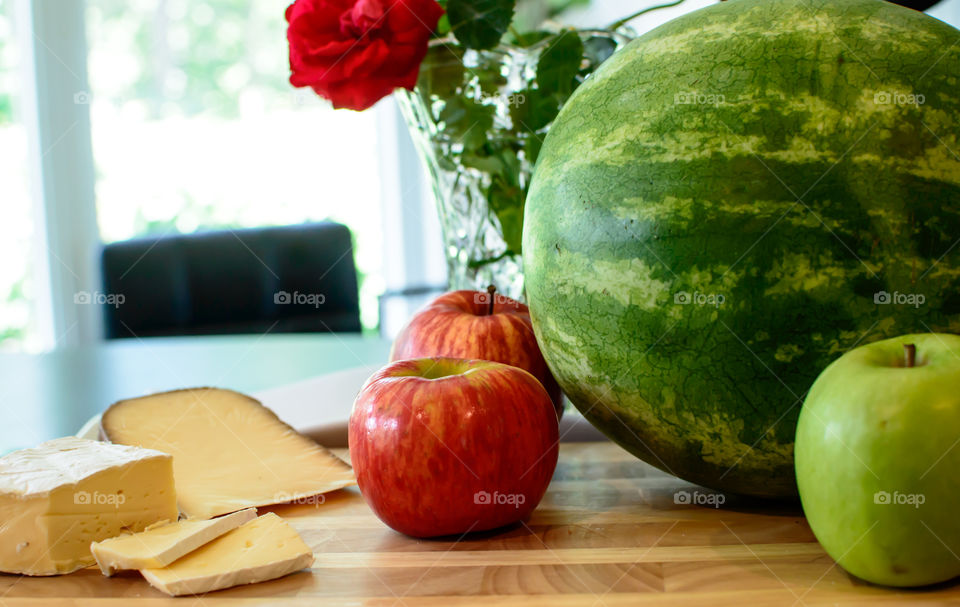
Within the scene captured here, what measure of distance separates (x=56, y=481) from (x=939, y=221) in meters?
0.86

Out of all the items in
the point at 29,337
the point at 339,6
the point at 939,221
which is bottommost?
the point at 29,337

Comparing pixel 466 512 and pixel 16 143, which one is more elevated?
pixel 16 143

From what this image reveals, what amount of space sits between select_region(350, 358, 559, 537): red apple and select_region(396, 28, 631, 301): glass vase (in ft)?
1.51

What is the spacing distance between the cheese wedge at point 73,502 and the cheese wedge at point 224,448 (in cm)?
9

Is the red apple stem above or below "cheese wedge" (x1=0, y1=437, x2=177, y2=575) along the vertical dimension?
above

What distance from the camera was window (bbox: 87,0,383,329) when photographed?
4.07 meters

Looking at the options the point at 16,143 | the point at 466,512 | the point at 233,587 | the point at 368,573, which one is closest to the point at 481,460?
the point at 466,512

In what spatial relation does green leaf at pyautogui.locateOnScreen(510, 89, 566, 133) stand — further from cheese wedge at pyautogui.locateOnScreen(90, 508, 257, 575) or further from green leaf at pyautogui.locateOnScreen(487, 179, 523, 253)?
cheese wedge at pyautogui.locateOnScreen(90, 508, 257, 575)

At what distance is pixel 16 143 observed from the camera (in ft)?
12.3

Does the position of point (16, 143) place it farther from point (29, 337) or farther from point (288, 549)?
point (288, 549)

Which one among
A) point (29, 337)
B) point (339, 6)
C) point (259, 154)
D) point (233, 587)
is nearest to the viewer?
point (233, 587)

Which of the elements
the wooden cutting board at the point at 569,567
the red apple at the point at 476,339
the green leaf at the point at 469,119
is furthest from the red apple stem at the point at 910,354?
the green leaf at the point at 469,119

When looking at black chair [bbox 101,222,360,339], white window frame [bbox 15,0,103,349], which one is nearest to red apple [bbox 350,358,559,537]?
black chair [bbox 101,222,360,339]

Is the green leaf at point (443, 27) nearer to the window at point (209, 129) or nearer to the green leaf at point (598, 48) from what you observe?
the green leaf at point (598, 48)
